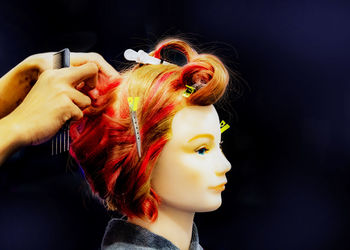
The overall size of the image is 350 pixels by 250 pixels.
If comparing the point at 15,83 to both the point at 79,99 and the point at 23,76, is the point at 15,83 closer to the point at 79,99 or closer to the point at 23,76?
the point at 23,76

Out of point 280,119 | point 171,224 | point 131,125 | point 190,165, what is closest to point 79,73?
point 131,125

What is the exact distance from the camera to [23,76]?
127 centimetres

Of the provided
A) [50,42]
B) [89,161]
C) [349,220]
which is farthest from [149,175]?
[349,220]

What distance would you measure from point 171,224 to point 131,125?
1.06 feet

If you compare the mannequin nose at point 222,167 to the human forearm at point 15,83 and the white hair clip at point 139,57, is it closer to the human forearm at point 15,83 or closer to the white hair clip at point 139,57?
the white hair clip at point 139,57

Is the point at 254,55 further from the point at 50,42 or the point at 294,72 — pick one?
the point at 50,42

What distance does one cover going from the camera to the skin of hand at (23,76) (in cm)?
126

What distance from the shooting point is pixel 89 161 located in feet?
3.98

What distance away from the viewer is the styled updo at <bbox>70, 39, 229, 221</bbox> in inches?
45.7

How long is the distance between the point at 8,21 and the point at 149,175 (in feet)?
2.56

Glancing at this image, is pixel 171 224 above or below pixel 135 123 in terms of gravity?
below

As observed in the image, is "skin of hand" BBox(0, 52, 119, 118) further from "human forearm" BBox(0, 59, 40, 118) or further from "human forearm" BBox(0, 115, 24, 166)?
"human forearm" BBox(0, 115, 24, 166)

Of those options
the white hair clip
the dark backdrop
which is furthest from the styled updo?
the dark backdrop

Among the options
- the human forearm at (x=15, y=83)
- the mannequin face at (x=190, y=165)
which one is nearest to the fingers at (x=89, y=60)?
the human forearm at (x=15, y=83)
